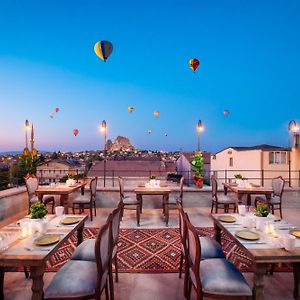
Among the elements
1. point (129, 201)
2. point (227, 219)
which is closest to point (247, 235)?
point (227, 219)

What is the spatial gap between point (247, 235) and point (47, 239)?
1.84m

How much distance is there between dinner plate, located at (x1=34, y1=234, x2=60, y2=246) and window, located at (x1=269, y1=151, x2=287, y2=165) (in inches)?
637

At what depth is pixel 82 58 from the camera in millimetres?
13750

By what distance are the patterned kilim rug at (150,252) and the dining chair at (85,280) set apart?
1172mm

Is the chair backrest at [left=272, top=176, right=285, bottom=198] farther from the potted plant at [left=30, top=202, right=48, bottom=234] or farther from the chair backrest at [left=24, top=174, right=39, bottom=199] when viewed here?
the chair backrest at [left=24, top=174, right=39, bottom=199]

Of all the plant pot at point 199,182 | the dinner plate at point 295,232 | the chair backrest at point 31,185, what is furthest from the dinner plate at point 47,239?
the plant pot at point 199,182

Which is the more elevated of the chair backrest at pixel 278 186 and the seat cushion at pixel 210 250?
the chair backrest at pixel 278 186

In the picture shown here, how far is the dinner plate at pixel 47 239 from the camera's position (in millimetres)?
2049

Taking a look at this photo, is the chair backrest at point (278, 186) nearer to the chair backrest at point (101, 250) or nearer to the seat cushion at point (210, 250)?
the seat cushion at point (210, 250)

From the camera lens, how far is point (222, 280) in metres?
1.90

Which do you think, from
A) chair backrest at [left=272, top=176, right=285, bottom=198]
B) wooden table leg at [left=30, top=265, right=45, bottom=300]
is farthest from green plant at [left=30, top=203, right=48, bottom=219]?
chair backrest at [left=272, top=176, right=285, bottom=198]

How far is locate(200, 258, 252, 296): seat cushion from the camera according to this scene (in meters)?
1.82

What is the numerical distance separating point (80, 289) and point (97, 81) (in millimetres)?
16613

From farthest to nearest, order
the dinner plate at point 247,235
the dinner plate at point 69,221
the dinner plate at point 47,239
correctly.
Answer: the dinner plate at point 69,221 < the dinner plate at point 247,235 < the dinner plate at point 47,239
